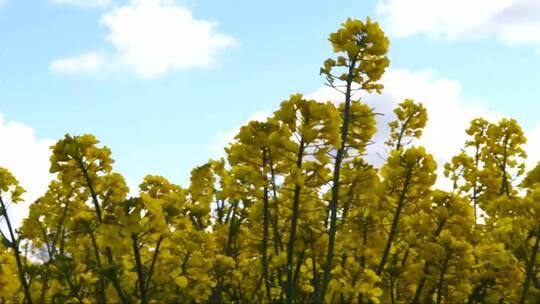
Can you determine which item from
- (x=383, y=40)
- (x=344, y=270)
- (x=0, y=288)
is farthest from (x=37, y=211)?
(x=383, y=40)

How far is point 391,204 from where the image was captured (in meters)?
6.49

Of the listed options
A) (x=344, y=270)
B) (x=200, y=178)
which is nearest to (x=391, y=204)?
(x=344, y=270)

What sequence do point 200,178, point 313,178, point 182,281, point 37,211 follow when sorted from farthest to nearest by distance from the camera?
1. point 200,178
2. point 37,211
3. point 182,281
4. point 313,178

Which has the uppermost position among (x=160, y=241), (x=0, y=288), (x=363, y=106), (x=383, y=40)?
(x=383, y=40)

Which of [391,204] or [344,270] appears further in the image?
[391,204]

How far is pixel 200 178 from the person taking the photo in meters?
10.3

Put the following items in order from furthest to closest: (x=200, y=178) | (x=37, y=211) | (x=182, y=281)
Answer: (x=200, y=178) < (x=37, y=211) < (x=182, y=281)

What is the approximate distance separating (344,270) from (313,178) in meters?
1.00

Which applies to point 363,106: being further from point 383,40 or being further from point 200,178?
point 200,178

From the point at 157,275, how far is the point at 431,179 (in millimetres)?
3301

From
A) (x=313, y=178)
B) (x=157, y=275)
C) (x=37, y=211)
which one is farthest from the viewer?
(x=37, y=211)

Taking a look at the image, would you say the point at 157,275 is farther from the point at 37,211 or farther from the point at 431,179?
the point at 431,179

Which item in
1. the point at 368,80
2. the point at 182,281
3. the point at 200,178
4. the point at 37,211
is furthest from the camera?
the point at 200,178

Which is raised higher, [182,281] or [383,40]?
[383,40]
